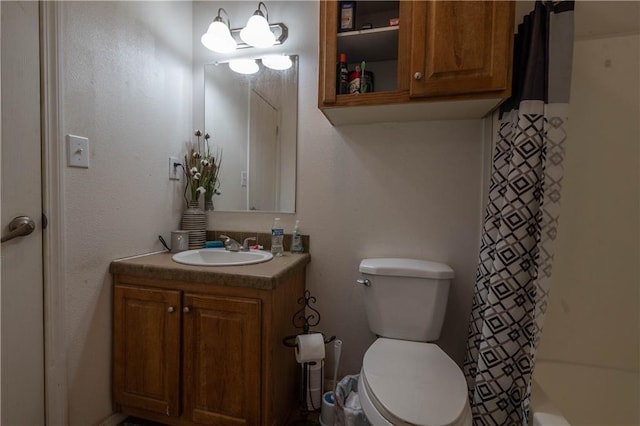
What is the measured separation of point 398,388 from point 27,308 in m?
1.32

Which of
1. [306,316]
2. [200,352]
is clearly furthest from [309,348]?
[200,352]

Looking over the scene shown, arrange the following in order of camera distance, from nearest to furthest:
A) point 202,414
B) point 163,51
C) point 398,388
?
point 398,388 < point 202,414 < point 163,51

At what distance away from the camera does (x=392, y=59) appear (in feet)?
4.55

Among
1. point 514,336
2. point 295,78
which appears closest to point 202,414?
point 514,336

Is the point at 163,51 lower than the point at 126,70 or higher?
higher

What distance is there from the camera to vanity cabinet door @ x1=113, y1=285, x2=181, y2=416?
124 centimetres

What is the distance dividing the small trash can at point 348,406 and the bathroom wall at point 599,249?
0.81m

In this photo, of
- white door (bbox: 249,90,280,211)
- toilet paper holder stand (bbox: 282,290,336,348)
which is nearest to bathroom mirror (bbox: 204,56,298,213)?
white door (bbox: 249,90,280,211)

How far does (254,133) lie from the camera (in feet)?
5.61

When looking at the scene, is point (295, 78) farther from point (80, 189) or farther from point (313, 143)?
point (80, 189)

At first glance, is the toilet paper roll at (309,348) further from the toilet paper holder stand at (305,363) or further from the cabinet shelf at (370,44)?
the cabinet shelf at (370,44)

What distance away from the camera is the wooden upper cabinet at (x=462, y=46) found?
3.48 ft

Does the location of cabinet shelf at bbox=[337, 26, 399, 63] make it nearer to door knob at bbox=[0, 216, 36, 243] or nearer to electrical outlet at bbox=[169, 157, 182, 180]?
electrical outlet at bbox=[169, 157, 182, 180]

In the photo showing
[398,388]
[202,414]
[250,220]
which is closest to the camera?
[398,388]
